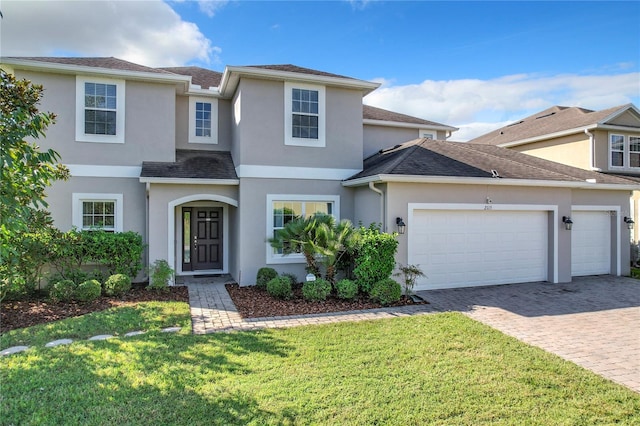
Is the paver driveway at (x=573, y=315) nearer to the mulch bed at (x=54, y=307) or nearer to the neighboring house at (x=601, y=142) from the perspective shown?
the mulch bed at (x=54, y=307)

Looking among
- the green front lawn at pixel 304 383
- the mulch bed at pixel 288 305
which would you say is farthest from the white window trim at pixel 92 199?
the green front lawn at pixel 304 383

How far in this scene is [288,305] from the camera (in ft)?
29.0

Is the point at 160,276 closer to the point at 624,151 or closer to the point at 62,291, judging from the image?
the point at 62,291

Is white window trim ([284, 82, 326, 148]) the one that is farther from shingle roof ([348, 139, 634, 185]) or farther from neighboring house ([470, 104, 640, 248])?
neighboring house ([470, 104, 640, 248])

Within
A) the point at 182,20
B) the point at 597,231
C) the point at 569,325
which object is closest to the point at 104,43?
the point at 182,20

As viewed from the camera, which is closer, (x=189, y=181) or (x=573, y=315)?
(x=573, y=315)

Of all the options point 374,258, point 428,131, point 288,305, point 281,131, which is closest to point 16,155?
point 288,305

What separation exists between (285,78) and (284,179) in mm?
3059

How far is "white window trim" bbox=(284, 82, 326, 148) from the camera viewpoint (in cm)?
1130

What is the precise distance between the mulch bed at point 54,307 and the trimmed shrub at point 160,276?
18cm

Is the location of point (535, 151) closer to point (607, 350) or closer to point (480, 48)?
point (480, 48)

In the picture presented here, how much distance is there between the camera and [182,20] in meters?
11.6

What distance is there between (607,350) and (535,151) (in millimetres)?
16377

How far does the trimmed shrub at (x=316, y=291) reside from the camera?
9.01 metres
